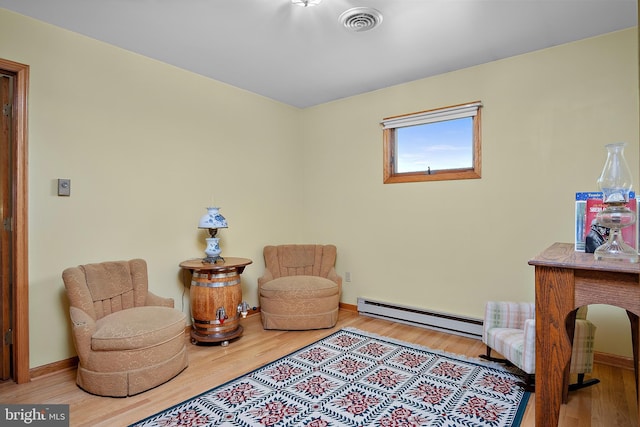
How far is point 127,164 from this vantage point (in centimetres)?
298

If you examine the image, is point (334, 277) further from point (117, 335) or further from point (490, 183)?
point (117, 335)

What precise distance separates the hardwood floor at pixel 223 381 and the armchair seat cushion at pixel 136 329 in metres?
0.32

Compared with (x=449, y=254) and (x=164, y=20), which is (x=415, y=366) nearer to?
(x=449, y=254)

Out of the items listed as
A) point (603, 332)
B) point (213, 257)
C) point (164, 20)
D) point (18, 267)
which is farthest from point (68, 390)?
point (603, 332)

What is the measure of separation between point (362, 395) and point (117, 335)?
1.61 metres

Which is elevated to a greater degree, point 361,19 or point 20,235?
point 361,19

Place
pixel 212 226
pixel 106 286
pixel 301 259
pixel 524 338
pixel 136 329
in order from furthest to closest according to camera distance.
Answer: pixel 301 259
pixel 212 226
pixel 106 286
pixel 136 329
pixel 524 338

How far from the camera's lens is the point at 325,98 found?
425 centimetres

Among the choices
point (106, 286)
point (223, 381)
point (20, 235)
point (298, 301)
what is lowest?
point (223, 381)

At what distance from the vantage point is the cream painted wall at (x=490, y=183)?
2.73m

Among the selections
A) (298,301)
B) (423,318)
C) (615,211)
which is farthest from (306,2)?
(423,318)

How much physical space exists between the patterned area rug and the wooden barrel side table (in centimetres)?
65

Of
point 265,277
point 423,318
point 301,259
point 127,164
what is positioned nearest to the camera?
point 127,164

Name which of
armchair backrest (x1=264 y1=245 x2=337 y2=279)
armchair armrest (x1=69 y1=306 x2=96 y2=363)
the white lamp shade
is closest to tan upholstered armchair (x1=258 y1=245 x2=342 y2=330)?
armchair backrest (x1=264 y1=245 x2=337 y2=279)
